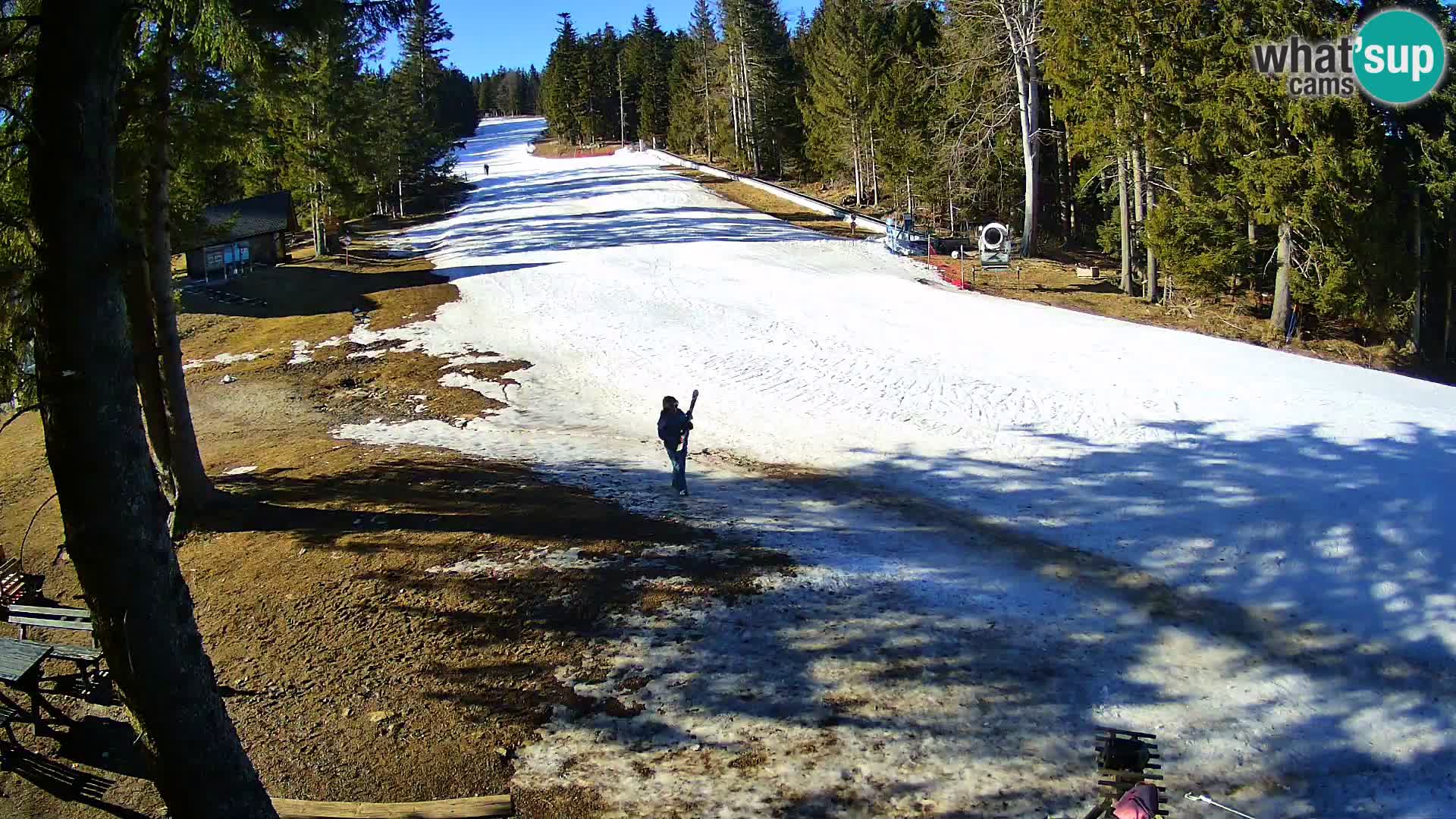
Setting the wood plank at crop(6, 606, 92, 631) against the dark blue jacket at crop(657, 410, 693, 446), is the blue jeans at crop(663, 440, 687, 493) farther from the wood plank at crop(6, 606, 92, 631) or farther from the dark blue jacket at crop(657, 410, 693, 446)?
the wood plank at crop(6, 606, 92, 631)

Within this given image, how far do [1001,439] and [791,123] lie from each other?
55.5 meters

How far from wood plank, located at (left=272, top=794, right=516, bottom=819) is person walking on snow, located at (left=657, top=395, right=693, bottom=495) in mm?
6747

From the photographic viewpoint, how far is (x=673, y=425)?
12289 millimetres

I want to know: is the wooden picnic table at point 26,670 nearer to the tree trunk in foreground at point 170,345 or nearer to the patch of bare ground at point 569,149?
the tree trunk in foreground at point 170,345

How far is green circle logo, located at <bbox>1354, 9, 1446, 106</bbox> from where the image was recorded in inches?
857

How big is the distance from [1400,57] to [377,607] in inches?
1057

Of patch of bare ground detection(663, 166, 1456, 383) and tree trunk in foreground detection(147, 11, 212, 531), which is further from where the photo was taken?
patch of bare ground detection(663, 166, 1456, 383)

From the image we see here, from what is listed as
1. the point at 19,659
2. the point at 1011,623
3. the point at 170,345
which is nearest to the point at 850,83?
the point at 170,345

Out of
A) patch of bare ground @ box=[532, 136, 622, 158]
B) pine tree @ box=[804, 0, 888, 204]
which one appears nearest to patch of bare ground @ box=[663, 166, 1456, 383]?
pine tree @ box=[804, 0, 888, 204]

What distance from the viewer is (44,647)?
7.11 meters

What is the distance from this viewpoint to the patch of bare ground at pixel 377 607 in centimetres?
653

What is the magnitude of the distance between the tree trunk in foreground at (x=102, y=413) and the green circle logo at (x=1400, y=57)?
2551 cm

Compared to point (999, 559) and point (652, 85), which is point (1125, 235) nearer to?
point (999, 559)

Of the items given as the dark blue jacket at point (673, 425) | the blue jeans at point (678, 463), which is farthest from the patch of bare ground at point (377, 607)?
the dark blue jacket at point (673, 425)
